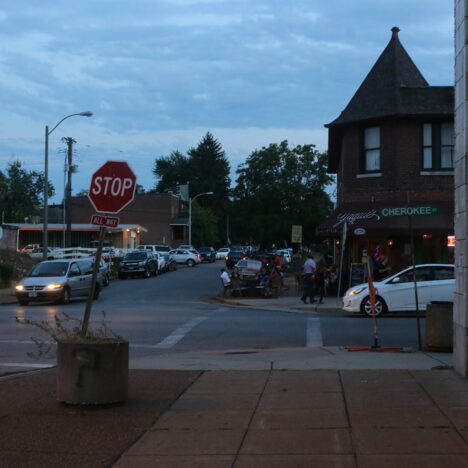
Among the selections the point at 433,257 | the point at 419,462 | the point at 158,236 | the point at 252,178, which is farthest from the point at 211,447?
the point at 158,236

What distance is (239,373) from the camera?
1012 centimetres

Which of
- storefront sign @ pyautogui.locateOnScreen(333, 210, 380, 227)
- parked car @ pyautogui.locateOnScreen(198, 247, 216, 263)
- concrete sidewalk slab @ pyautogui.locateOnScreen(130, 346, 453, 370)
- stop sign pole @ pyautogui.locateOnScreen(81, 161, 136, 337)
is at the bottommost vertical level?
concrete sidewalk slab @ pyautogui.locateOnScreen(130, 346, 453, 370)

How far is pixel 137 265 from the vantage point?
1721 inches

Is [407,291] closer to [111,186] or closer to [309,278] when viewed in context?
[309,278]

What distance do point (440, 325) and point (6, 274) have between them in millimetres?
26971

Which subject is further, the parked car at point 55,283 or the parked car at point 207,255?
the parked car at point 207,255

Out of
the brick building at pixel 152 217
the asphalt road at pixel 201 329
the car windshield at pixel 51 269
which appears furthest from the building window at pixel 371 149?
the brick building at pixel 152 217

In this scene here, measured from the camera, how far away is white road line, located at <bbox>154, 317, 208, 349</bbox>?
1423 centimetres

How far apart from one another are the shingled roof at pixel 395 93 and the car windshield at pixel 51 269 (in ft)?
40.3

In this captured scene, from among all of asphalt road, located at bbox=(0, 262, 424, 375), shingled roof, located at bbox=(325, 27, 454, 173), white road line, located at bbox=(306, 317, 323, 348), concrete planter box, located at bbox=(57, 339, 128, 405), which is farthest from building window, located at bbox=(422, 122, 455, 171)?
concrete planter box, located at bbox=(57, 339, 128, 405)

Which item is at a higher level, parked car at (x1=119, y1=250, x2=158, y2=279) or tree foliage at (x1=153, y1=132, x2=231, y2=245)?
tree foliage at (x1=153, y1=132, x2=231, y2=245)

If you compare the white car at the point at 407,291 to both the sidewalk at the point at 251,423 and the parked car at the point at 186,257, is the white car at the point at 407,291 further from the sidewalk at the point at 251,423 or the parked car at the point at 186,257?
the parked car at the point at 186,257

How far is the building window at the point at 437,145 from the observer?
27344 millimetres

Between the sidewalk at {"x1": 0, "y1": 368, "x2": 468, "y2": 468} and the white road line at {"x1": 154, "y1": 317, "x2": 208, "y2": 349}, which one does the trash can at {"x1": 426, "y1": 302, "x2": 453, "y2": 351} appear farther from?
the white road line at {"x1": 154, "y1": 317, "x2": 208, "y2": 349}
